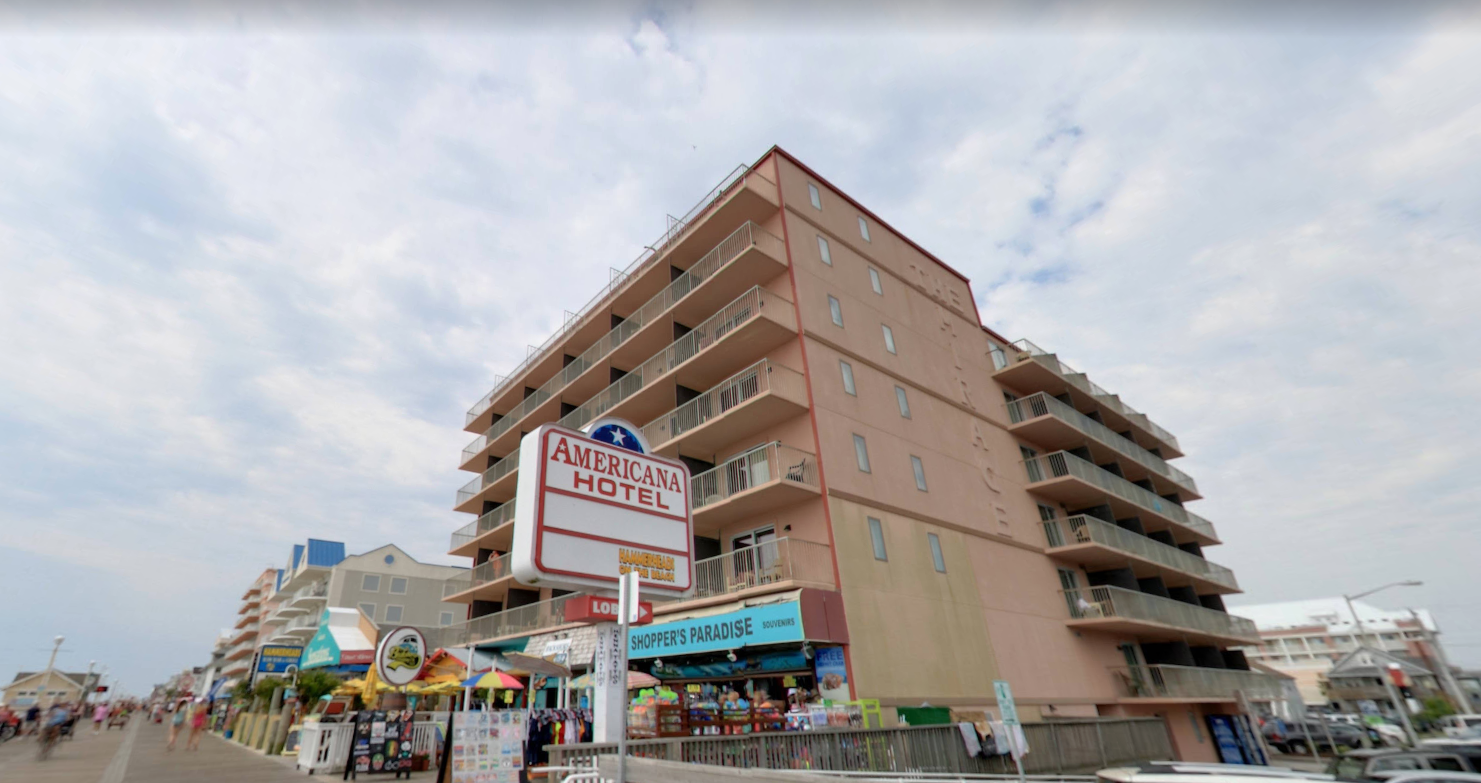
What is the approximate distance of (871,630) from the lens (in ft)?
52.6

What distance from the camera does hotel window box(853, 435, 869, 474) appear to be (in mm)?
18922

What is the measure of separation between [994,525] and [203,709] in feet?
94.2

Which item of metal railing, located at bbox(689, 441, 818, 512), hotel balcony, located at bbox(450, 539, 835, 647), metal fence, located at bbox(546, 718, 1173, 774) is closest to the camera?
metal fence, located at bbox(546, 718, 1173, 774)

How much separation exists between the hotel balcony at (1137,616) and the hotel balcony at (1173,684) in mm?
1435

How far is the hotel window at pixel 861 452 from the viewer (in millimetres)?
18922

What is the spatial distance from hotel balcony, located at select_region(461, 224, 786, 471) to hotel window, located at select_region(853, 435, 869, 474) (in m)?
6.09

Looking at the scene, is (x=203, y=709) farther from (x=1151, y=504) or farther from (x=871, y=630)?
(x=1151, y=504)

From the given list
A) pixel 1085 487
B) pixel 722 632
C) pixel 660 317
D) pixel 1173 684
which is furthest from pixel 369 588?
pixel 1173 684

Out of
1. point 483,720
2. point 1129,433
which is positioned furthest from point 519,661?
point 1129,433

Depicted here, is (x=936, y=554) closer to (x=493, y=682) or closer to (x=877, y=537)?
(x=877, y=537)

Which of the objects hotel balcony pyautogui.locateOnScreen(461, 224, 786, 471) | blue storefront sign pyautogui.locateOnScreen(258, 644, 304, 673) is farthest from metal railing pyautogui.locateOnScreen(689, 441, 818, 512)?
blue storefront sign pyautogui.locateOnScreen(258, 644, 304, 673)

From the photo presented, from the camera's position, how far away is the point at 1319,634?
85.3 metres

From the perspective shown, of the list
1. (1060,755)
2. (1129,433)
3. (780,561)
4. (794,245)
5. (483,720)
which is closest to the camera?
(483,720)

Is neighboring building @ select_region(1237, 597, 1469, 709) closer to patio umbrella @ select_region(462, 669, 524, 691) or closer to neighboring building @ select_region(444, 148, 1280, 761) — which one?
neighboring building @ select_region(444, 148, 1280, 761)
